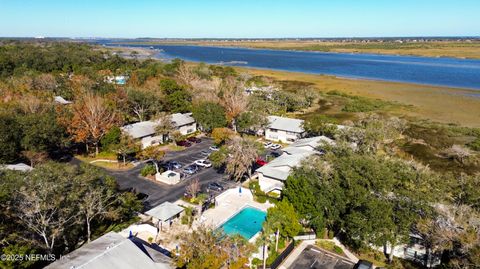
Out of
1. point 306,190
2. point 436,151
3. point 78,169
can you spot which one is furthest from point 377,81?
point 78,169

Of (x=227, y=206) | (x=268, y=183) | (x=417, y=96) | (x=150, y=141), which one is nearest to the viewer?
(x=227, y=206)

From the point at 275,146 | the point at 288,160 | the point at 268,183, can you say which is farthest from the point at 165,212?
the point at 275,146

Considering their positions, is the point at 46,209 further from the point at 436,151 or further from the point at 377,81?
the point at 377,81

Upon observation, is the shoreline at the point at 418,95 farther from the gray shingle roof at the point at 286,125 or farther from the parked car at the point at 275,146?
the parked car at the point at 275,146

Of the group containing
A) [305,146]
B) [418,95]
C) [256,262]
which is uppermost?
[305,146]

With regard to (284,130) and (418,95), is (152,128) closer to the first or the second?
(284,130)

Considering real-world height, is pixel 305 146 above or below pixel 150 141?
above
